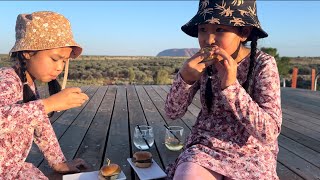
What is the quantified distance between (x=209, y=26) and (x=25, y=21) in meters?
1.26

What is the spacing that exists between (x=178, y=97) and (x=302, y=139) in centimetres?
203

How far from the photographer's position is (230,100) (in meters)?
1.86

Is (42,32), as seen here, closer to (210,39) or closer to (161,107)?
(210,39)

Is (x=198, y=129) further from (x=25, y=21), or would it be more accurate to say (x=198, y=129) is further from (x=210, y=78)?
(x=25, y=21)

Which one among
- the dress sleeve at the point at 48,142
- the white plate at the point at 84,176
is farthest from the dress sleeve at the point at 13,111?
the white plate at the point at 84,176

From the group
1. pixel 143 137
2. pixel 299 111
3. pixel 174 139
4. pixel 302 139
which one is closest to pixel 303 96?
pixel 299 111

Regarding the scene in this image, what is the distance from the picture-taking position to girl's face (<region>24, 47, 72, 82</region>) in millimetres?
2135

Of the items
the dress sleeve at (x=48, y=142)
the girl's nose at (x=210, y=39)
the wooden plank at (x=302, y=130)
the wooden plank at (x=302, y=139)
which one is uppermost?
the girl's nose at (x=210, y=39)

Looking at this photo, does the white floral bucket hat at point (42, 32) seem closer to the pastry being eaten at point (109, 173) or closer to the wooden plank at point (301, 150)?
the pastry being eaten at point (109, 173)

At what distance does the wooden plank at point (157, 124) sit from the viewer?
2897mm

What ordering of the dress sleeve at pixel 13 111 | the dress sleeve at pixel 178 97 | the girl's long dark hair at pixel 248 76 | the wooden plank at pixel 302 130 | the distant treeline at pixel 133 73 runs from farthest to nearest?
the distant treeline at pixel 133 73
the wooden plank at pixel 302 130
the dress sleeve at pixel 178 97
the girl's long dark hair at pixel 248 76
the dress sleeve at pixel 13 111

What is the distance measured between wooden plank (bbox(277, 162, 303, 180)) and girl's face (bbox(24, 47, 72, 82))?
189cm

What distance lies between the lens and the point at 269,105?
1.95 meters

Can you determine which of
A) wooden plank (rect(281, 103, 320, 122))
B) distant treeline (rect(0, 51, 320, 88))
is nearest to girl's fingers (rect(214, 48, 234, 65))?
distant treeline (rect(0, 51, 320, 88))
